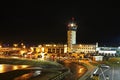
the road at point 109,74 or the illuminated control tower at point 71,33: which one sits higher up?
the illuminated control tower at point 71,33

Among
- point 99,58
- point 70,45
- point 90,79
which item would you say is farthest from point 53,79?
point 70,45

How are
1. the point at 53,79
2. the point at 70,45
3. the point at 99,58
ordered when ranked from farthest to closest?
the point at 70,45
the point at 99,58
the point at 53,79

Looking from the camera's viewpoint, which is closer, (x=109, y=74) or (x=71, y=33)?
(x=109, y=74)

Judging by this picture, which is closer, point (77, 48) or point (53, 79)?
point (53, 79)

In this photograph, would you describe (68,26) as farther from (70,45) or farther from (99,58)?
(99,58)

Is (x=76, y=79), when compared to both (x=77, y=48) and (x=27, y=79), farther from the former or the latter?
(x=77, y=48)

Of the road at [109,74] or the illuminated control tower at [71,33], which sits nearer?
the road at [109,74]

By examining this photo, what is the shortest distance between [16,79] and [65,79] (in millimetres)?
5016

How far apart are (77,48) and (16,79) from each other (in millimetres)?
102399

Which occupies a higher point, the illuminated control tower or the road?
the illuminated control tower

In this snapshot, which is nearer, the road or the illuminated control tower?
the road

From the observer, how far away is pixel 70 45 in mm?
125438

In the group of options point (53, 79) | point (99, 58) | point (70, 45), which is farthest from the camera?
point (70, 45)

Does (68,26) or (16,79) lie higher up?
(68,26)
